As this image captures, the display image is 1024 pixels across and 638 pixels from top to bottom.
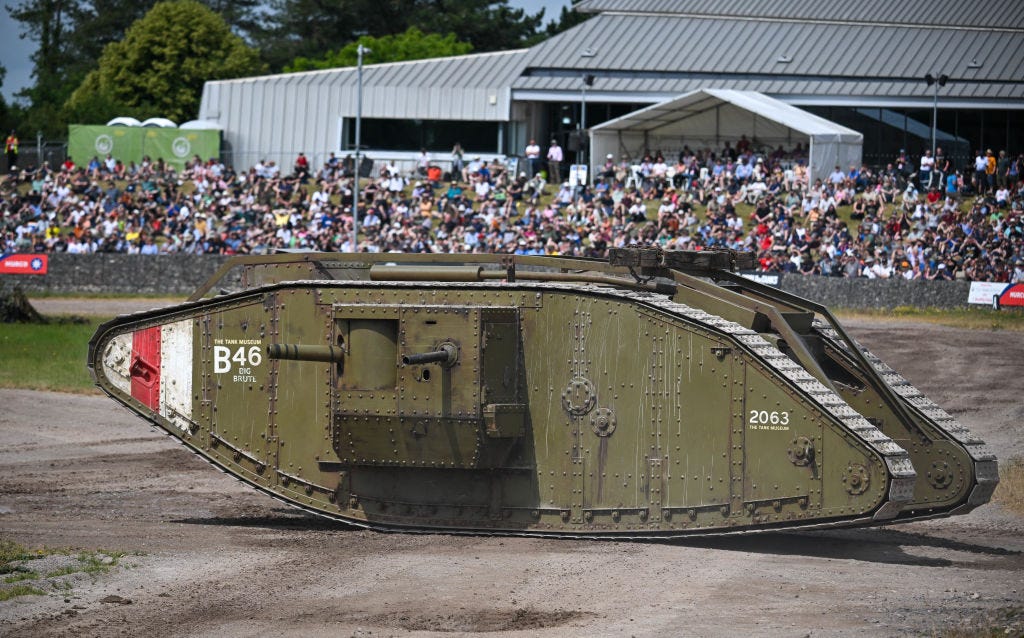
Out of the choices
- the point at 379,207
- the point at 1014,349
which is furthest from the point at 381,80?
the point at 1014,349

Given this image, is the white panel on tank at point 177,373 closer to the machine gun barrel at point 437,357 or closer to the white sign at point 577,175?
the machine gun barrel at point 437,357

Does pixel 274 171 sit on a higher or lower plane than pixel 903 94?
lower

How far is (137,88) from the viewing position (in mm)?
83125

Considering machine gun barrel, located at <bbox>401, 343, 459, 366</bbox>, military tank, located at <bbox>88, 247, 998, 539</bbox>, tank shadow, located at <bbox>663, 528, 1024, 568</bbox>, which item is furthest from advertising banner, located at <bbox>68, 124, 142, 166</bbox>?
tank shadow, located at <bbox>663, 528, 1024, 568</bbox>

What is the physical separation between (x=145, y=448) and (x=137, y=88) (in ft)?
216

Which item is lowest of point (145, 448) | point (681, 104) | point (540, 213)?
point (145, 448)

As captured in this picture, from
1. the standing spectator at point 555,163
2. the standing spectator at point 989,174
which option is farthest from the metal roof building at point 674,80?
the standing spectator at point 989,174

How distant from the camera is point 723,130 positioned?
4912cm

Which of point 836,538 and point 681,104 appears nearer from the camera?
point 836,538

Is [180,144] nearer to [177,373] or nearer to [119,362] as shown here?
[119,362]

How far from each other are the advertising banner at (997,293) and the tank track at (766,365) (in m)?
24.3

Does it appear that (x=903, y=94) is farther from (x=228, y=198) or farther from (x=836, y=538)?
(x=836, y=538)

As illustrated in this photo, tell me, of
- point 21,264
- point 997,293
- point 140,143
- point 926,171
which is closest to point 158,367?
point 997,293

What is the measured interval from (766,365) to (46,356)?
21659mm
